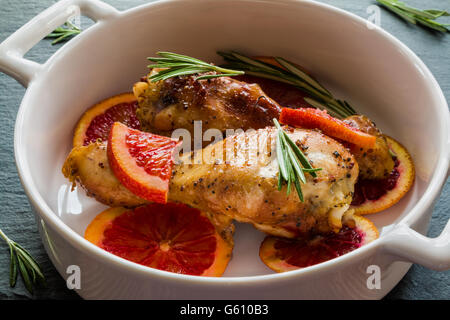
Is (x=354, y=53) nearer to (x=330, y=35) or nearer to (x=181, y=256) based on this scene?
(x=330, y=35)

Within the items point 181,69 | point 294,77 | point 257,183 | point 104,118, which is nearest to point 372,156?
point 257,183

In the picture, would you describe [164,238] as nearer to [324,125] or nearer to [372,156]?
[324,125]

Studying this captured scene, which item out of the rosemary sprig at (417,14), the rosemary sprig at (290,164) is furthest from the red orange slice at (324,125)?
the rosemary sprig at (417,14)

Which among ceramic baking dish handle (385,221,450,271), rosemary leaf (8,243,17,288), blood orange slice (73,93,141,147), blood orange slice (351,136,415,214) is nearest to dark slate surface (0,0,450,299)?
rosemary leaf (8,243,17,288)

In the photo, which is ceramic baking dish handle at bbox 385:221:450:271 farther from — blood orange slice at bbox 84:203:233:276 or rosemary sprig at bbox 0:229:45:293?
rosemary sprig at bbox 0:229:45:293

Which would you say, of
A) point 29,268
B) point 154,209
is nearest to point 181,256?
point 154,209

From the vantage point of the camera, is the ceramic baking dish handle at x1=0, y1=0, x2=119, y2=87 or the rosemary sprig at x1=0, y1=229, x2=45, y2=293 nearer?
the rosemary sprig at x1=0, y1=229, x2=45, y2=293
